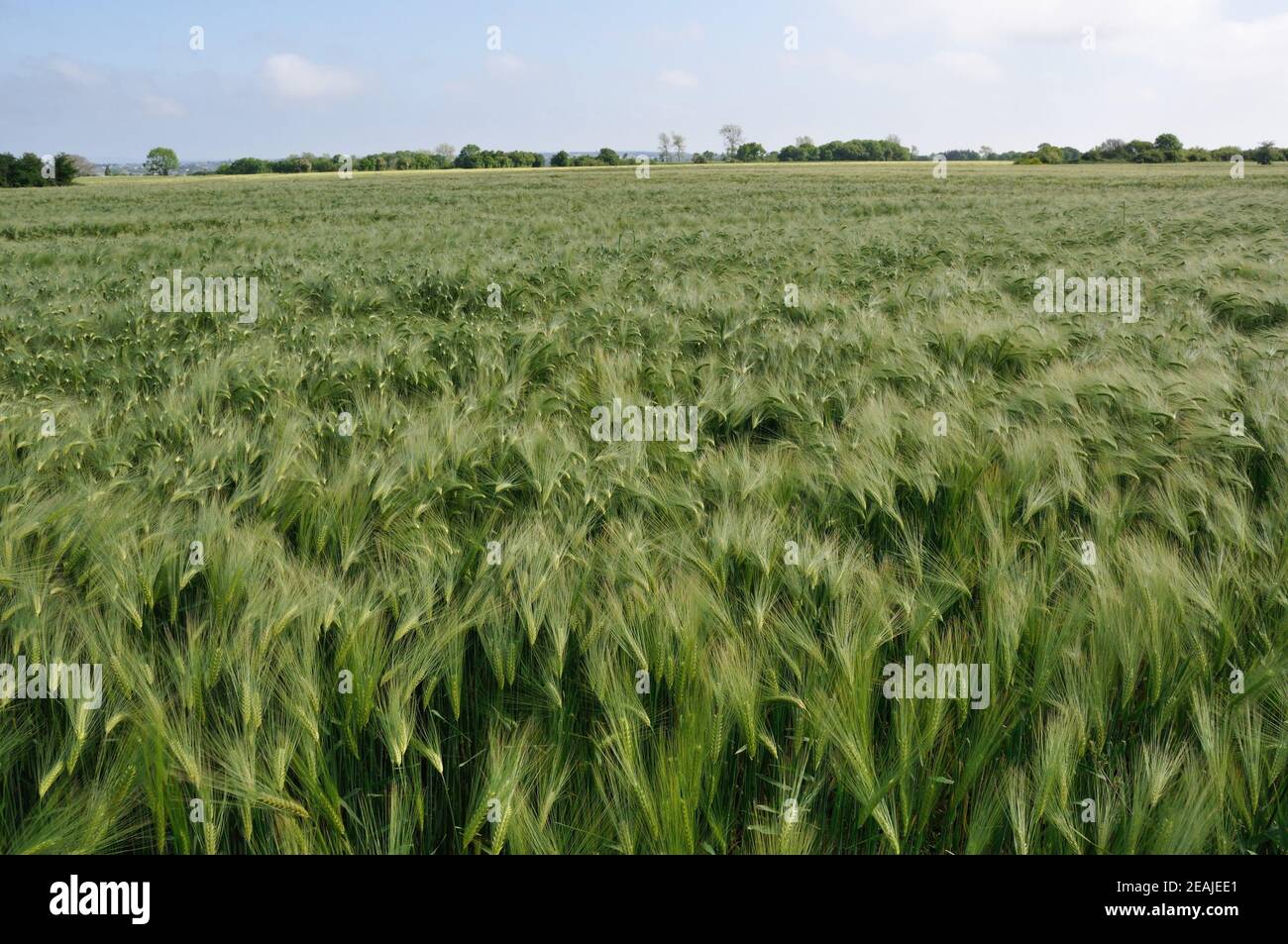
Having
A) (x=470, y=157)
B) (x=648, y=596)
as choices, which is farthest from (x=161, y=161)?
(x=648, y=596)

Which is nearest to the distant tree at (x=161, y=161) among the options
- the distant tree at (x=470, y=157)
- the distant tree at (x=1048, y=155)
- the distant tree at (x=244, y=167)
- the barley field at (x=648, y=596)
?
the distant tree at (x=244, y=167)

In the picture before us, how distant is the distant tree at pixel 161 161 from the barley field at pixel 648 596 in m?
152

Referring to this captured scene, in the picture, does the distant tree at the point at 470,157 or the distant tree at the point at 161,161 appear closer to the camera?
the distant tree at the point at 470,157

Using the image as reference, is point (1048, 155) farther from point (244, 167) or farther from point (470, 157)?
point (244, 167)

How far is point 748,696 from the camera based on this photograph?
142 centimetres

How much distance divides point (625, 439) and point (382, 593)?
147 centimetres

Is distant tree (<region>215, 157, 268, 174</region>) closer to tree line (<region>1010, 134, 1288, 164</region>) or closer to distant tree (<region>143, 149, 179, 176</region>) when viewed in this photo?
distant tree (<region>143, 149, 179, 176</region>)

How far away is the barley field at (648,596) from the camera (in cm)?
132

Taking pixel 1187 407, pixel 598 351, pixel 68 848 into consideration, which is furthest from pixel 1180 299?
pixel 68 848

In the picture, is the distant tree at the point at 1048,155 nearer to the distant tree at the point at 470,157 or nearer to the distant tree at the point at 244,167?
the distant tree at the point at 470,157

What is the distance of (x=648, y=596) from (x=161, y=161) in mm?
160873

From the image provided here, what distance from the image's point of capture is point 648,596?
5.74 feet

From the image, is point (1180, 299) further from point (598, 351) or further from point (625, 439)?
point (625, 439)

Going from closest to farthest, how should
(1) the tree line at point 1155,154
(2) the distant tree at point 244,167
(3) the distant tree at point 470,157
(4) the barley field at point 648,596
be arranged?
(4) the barley field at point 648,596
(1) the tree line at point 1155,154
(2) the distant tree at point 244,167
(3) the distant tree at point 470,157
